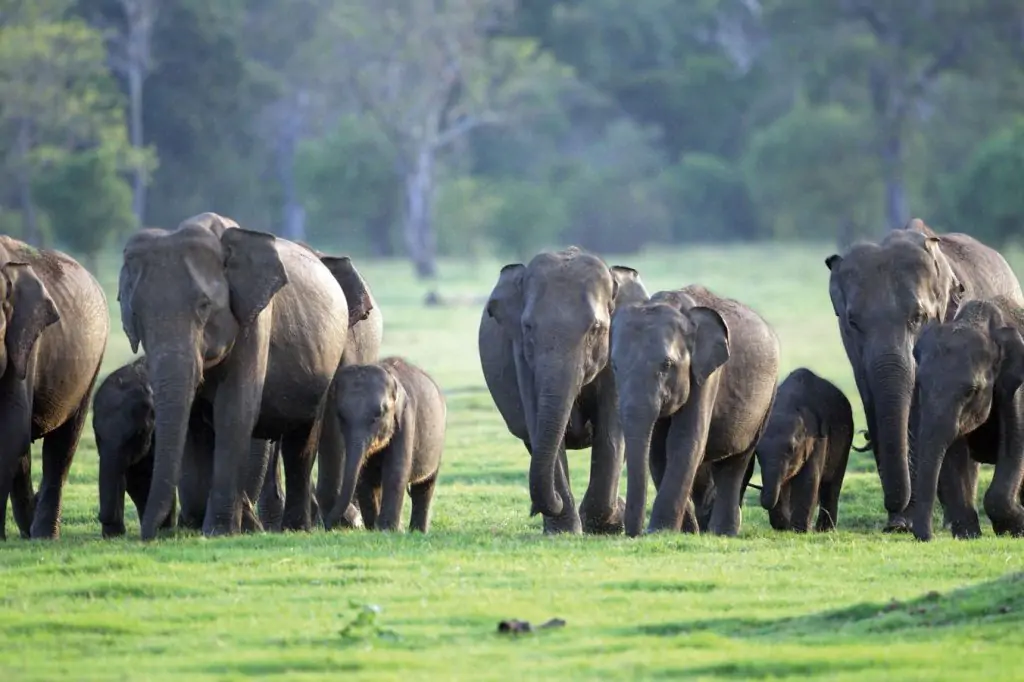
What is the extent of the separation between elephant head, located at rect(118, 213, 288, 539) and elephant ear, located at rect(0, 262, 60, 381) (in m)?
0.46

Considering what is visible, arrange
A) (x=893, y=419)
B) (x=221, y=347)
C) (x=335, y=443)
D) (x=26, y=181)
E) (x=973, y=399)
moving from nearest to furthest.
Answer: (x=221, y=347)
(x=973, y=399)
(x=893, y=419)
(x=335, y=443)
(x=26, y=181)

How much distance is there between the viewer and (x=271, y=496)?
1541 cm

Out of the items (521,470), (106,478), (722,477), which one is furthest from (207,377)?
(521,470)

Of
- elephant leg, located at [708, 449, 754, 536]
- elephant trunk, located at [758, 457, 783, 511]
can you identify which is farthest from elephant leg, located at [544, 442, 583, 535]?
elephant trunk, located at [758, 457, 783, 511]

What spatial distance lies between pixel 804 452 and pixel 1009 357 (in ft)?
6.03

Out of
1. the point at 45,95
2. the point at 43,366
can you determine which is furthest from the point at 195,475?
the point at 45,95

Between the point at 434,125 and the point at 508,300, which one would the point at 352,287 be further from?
the point at 434,125

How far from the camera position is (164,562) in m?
11.5

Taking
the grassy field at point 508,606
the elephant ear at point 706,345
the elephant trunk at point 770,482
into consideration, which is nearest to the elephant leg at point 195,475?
the grassy field at point 508,606

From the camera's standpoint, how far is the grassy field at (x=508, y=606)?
8820 millimetres

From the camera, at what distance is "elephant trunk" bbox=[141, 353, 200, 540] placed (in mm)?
12312

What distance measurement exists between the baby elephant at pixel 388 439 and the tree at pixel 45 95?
4465 cm

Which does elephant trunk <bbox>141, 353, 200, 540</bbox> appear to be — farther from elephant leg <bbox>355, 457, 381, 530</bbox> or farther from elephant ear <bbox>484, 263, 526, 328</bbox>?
elephant leg <bbox>355, 457, 381, 530</bbox>

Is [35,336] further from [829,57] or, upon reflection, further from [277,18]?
[277,18]
